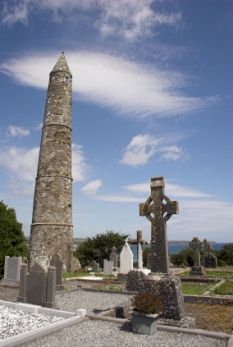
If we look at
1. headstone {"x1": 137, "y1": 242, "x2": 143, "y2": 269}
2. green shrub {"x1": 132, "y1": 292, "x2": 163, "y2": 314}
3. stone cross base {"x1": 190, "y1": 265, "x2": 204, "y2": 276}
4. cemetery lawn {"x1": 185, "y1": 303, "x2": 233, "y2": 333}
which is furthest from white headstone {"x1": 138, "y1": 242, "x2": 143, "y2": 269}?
green shrub {"x1": 132, "y1": 292, "x2": 163, "y2": 314}

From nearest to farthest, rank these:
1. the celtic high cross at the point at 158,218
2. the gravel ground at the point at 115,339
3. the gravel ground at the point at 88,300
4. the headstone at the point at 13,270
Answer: the gravel ground at the point at 115,339 < the celtic high cross at the point at 158,218 < the gravel ground at the point at 88,300 < the headstone at the point at 13,270

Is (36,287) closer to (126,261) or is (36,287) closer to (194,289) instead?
(194,289)

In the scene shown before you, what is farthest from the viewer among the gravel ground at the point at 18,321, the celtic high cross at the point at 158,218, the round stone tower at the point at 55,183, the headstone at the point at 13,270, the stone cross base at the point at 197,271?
the round stone tower at the point at 55,183

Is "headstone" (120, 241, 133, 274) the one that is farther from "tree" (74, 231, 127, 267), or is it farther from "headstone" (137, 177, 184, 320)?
"tree" (74, 231, 127, 267)

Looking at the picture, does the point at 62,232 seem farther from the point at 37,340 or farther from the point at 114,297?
the point at 37,340

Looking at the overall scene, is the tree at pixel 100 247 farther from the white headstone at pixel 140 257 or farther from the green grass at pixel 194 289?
the green grass at pixel 194 289

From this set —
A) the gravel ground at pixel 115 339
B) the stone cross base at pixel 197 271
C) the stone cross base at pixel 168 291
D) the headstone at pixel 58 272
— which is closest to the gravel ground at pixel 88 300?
the headstone at pixel 58 272

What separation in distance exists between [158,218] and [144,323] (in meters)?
3.33

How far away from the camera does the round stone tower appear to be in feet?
77.9

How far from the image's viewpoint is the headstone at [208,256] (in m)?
26.2

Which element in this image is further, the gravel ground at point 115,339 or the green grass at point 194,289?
the green grass at point 194,289

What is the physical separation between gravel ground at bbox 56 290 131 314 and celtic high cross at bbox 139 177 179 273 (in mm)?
2413

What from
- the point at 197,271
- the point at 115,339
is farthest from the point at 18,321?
the point at 197,271

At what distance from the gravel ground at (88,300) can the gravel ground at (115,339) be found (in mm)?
2805
